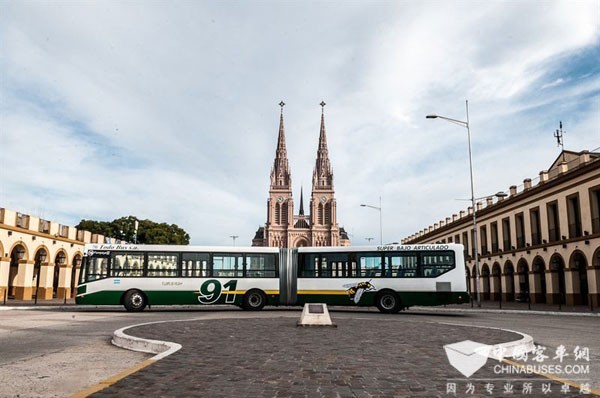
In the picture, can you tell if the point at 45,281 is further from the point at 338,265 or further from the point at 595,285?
the point at 595,285

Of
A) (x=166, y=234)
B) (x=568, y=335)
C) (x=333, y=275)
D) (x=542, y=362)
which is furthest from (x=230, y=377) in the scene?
(x=166, y=234)

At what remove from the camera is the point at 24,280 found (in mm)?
32688

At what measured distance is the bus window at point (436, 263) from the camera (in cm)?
2109

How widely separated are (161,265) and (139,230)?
47861 mm

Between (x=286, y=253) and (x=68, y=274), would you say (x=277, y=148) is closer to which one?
(x=68, y=274)

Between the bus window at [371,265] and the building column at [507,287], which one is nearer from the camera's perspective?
the bus window at [371,265]

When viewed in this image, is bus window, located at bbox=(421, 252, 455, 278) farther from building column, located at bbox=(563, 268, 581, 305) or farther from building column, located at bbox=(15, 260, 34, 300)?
building column, located at bbox=(15, 260, 34, 300)

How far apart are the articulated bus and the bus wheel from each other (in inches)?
1.6

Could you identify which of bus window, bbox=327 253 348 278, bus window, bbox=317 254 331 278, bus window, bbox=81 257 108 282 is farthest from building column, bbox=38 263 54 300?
bus window, bbox=327 253 348 278

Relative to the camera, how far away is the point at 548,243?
1300 inches

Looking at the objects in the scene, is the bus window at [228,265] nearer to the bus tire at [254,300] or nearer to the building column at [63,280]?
the bus tire at [254,300]

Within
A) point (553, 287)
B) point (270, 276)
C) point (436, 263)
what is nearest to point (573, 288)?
point (553, 287)

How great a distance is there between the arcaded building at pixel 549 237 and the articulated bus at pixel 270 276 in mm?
11962

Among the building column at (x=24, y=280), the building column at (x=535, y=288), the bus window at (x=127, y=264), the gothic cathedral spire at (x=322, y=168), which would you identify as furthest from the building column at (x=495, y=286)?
the gothic cathedral spire at (x=322, y=168)
